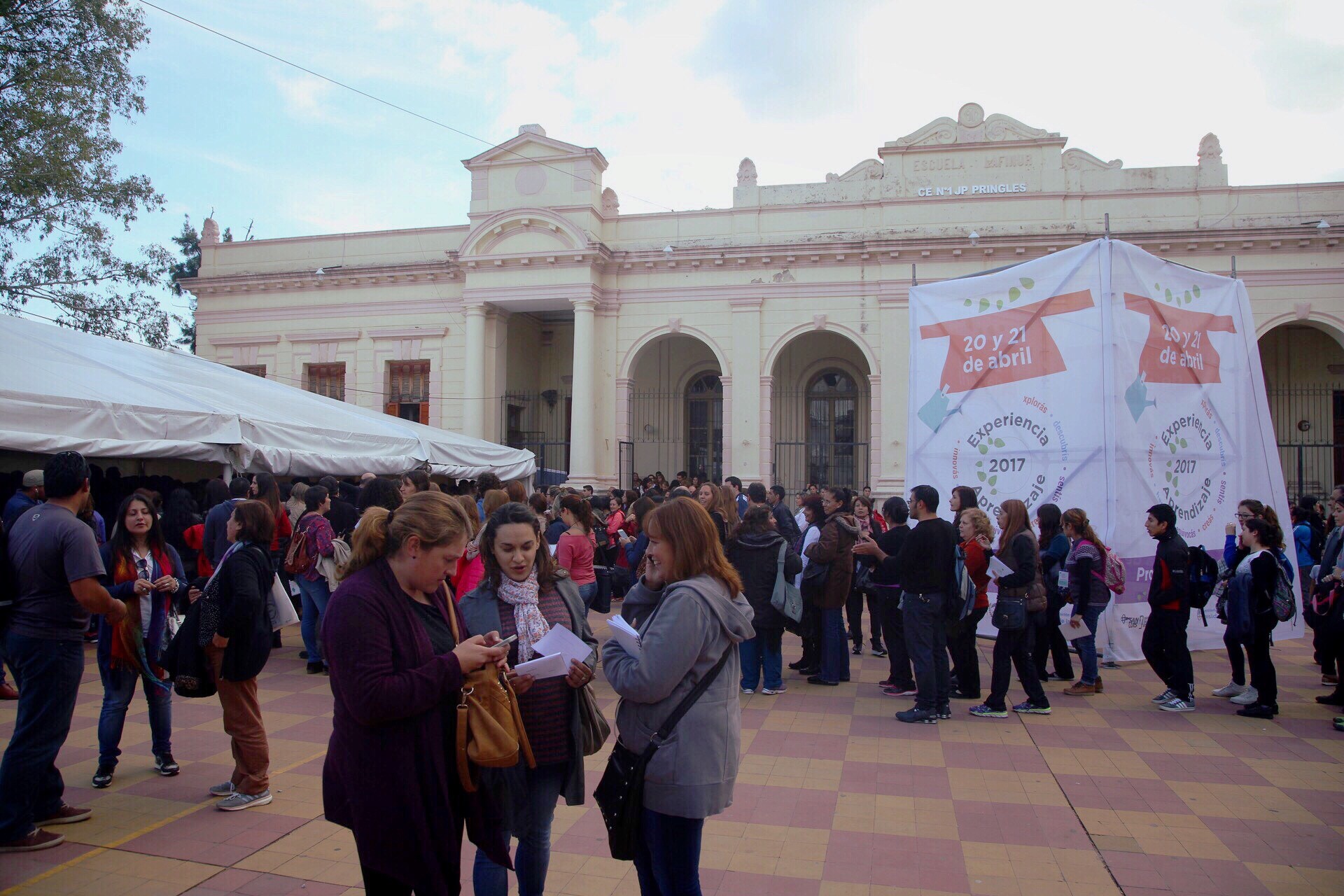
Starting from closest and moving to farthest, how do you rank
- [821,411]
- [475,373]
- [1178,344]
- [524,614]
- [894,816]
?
1. [524,614]
2. [894,816]
3. [1178,344]
4. [475,373]
5. [821,411]

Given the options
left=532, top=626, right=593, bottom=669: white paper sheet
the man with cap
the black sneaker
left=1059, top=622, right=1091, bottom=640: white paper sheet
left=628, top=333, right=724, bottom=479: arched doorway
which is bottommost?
the black sneaker

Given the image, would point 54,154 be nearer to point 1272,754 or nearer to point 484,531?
point 484,531

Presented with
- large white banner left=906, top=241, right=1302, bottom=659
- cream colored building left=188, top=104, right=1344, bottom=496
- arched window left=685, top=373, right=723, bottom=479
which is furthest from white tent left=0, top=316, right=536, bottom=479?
arched window left=685, top=373, right=723, bottom=479

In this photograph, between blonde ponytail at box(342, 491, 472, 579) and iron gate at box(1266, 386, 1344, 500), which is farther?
iron gate at box(1266, 386, 1344, 500)

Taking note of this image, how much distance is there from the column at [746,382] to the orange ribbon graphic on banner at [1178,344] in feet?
36.8

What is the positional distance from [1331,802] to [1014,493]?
406 centimetres

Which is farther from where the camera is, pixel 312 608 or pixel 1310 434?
pixel 1310 434

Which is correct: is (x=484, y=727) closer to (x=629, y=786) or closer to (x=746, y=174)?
(x=629, y=786)

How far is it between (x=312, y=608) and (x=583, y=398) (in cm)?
1240

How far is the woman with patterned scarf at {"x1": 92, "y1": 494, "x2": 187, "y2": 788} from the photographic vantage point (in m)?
4.99

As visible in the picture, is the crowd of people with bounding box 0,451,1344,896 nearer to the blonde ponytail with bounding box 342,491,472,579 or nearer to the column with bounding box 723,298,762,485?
the blonde ponytail with bounding box 342,491,472,579

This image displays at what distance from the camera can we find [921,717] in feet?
22.0

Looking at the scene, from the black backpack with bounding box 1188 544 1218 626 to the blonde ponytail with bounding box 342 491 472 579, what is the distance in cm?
719

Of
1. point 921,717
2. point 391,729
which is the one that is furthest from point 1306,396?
Answer: point 391,729
